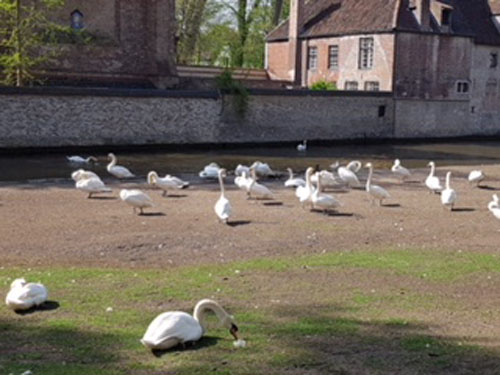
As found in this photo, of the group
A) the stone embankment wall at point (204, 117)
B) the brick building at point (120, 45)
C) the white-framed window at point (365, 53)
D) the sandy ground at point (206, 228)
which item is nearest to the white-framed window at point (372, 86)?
the white-framed window at point (365, 53)

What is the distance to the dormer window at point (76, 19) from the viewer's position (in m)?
38.8

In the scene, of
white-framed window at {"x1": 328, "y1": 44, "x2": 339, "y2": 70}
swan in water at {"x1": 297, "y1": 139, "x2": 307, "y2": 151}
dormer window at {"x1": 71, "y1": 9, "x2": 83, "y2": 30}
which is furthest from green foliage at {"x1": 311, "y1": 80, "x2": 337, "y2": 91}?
dormer window at {"x1": 71, "y1": 9, "x2": 83, "y2": 30}

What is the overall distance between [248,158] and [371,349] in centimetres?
2538

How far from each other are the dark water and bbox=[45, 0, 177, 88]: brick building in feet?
26.2

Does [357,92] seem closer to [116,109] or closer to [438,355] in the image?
[116,109]

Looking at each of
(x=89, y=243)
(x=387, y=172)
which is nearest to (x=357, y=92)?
(x=387, y=172)

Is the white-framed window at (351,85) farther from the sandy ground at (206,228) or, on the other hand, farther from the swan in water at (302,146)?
the sandy ground at (206,228)

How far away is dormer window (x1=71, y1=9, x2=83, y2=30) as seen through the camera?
3884 cm

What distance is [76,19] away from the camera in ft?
128

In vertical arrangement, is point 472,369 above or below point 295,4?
below

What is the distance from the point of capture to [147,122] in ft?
111

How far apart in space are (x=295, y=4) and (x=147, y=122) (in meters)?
19.9

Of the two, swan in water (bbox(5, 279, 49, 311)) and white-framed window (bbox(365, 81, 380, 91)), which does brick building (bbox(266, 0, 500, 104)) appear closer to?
white-framed window (bbox(365, 81, 380, 91))

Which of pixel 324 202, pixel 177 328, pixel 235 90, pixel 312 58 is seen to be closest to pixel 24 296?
pixel 177 328
